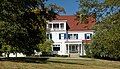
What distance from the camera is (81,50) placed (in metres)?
94.1

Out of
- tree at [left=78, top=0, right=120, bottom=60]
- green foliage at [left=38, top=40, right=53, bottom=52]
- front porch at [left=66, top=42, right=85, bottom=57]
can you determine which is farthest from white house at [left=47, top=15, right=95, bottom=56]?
tree at [left=78, top=0, right=120, bottom=60]

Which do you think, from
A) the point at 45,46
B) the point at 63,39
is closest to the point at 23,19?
the point at 45,46

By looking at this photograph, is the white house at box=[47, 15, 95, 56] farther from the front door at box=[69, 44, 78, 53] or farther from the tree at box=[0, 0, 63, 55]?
the tree at box=[0, 0, 63, 55]

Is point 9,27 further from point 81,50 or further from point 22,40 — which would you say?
point 81,50

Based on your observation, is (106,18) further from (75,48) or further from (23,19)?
(75,48)

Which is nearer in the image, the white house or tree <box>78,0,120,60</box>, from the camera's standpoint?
tree <box>78,0,120,60</box>

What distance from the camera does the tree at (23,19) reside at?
38188mm

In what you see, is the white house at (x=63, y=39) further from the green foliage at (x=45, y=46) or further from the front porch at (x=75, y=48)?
the green foliage at (x=45, y=46)

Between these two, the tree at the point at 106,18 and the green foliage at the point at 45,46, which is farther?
the green foliage at the point at 45,46

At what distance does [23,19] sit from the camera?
41.1 m

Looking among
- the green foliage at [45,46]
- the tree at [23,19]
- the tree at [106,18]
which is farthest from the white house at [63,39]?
the tree at [106,18]

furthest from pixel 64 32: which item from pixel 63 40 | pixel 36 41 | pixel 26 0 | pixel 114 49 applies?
pixel 114 49

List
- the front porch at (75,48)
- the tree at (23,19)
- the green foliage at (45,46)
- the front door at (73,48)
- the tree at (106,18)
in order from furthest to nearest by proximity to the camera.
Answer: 1. the front door at (73,48)
2. the front porch at (75,48)
3. the green foliage at (45,46)
4. the tree at (23,19)
5. the tree at (106,18)

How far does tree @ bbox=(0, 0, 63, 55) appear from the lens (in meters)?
38.2
